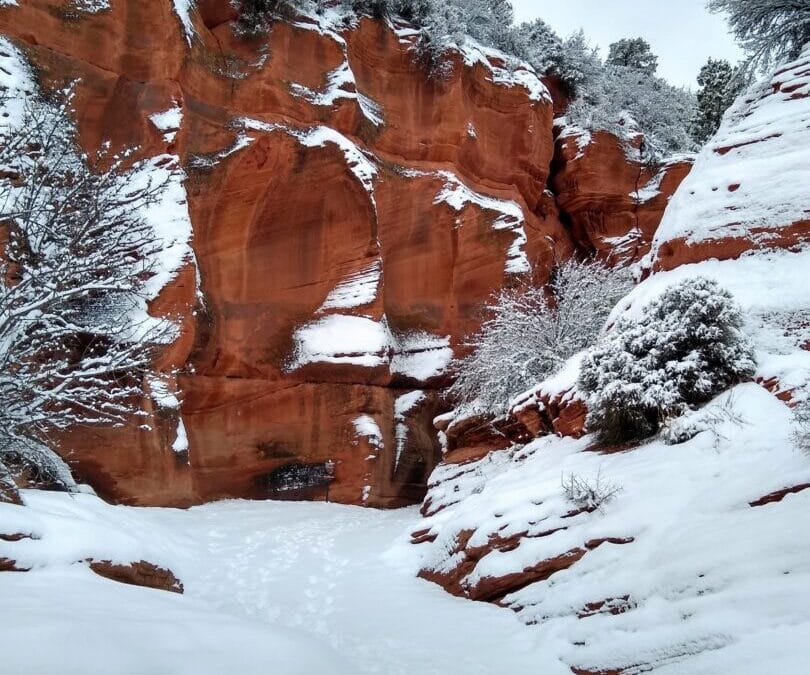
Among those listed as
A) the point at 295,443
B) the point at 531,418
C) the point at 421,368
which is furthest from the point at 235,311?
the point at 531,418

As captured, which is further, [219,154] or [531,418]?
[219,154]

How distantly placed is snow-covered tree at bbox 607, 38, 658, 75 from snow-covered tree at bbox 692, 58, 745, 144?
4.80m

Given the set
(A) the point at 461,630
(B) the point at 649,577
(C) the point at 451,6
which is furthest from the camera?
(C) the point at 451,6

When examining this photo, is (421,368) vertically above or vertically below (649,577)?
above

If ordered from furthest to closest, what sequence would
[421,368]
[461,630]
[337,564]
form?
[421,368] < [337,564] < [461,630]

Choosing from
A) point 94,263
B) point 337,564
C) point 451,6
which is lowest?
point 337,564

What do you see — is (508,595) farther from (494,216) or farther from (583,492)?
(494,216)

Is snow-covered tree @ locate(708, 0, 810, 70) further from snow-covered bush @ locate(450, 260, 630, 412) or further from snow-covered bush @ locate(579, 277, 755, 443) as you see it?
Answer: snow-covered bush @ locate(579, 277, 755, 443)

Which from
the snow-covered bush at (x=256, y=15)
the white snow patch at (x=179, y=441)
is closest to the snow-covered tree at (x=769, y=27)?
the snow-covered bush at (x=256, y=15)

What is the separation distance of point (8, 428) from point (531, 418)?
7.70m

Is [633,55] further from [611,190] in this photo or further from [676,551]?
[676,551]

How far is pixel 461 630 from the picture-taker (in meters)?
5.55

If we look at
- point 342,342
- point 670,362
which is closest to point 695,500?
point 670,362

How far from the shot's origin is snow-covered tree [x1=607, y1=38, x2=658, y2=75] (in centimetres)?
3155
